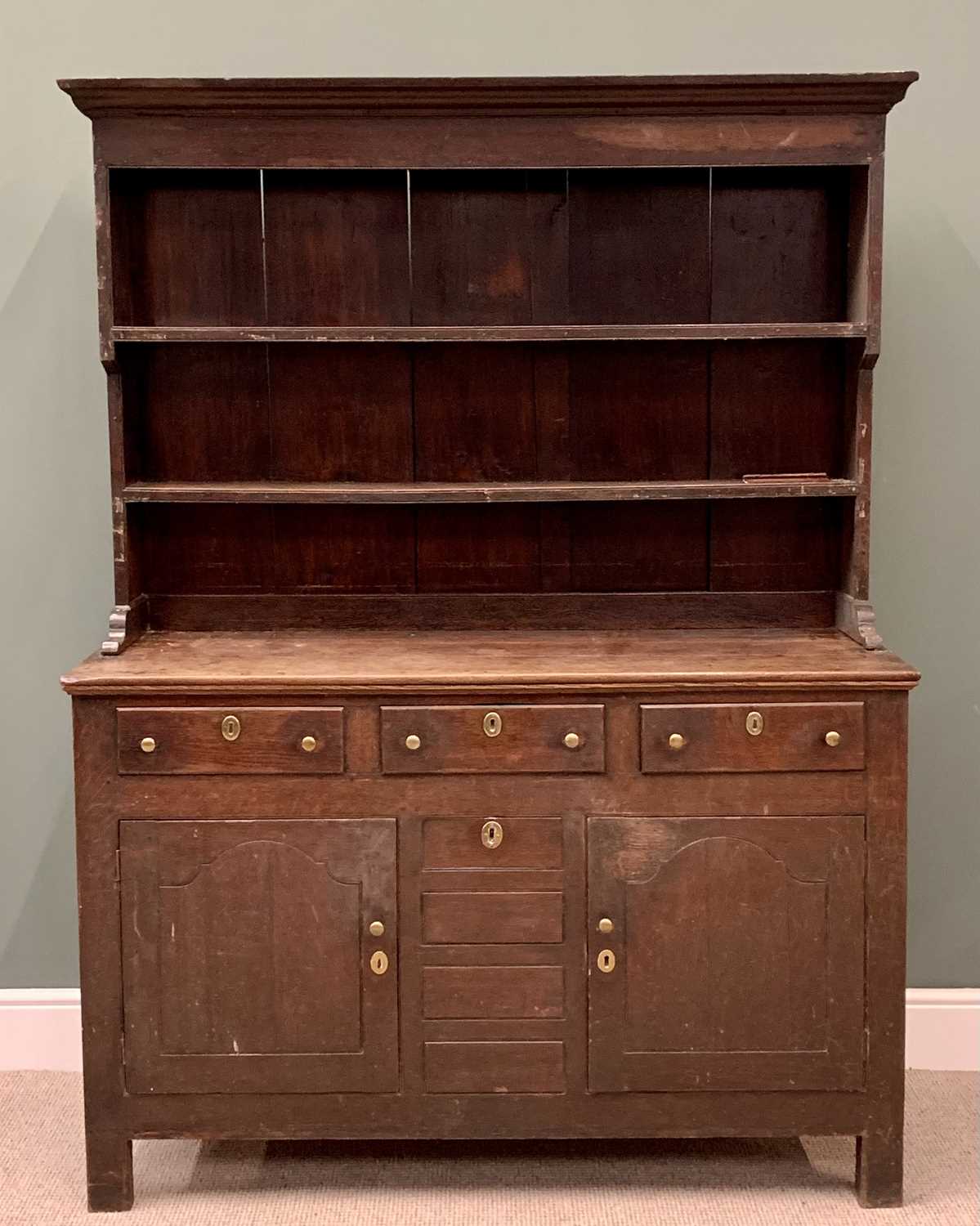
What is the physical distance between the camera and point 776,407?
2.98 meters

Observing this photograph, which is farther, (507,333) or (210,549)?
(210,549)

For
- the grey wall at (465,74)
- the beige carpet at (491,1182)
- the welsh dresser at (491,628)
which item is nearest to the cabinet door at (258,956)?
the welsh dresser at (491,628)

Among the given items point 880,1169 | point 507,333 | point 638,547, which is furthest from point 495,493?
point 880,1169

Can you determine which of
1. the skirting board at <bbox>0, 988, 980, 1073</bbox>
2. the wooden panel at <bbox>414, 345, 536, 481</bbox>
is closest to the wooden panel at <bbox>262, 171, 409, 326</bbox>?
the wooden panel at <bbox>414, 345, 536, 481</bbox>

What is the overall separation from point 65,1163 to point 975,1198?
183cm

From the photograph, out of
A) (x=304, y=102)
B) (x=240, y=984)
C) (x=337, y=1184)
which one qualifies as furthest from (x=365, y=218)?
(x=337, y=1184)

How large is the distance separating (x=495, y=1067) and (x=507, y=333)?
1417mm

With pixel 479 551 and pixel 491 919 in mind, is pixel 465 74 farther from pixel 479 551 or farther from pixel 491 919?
pixel 491 919

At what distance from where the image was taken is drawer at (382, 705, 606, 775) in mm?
2516

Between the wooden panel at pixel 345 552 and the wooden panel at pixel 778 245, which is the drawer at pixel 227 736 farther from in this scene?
the wooden panel at pixel 778 245

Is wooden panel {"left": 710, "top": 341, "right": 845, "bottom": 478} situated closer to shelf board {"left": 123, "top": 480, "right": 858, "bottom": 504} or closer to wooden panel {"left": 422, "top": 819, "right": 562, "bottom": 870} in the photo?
shelf board {"left": 123, "top": 480, "right": 858, "bottom": 504}

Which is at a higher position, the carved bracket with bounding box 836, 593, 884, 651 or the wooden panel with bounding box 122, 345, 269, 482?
the wooden panel with bounding box 122, 345, 269, 482

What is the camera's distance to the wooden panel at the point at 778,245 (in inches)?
115

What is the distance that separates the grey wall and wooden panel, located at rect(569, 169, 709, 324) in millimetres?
296
